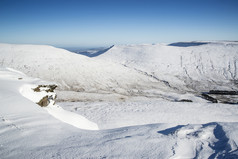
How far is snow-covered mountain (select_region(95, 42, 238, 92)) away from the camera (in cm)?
3114

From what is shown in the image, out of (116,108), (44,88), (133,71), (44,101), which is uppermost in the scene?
(44,88)

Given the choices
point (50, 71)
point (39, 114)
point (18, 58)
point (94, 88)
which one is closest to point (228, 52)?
point (94, 88)

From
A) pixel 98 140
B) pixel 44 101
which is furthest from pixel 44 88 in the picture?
pixel 98 140

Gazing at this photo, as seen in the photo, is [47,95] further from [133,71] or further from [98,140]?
[133,71]

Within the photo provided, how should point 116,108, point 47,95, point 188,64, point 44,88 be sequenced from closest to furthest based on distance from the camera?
point 47,95
point 44,88
point 116,108
point 188,64

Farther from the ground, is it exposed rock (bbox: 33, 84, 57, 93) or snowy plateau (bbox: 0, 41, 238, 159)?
exposed rock (bbox: 33, 84, 57, 93)

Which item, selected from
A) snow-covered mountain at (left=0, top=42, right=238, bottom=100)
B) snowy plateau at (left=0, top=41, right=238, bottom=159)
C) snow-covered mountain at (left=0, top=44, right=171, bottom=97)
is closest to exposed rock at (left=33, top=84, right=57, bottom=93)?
snowy plateau at (left=0, top=41, right=238, bottom=159)

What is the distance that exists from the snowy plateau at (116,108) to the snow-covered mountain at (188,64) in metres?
0.25

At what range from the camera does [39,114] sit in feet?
18.5

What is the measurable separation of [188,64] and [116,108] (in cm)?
3461

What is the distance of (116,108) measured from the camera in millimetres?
14695

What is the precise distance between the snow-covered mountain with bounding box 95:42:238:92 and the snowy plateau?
0.25 metres

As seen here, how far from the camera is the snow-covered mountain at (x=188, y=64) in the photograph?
102 feet

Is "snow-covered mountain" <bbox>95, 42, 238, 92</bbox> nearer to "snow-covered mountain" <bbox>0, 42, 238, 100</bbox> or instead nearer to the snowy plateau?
"snow-covered mountain" <bbox>0, 42, 238, 100</bbox>
